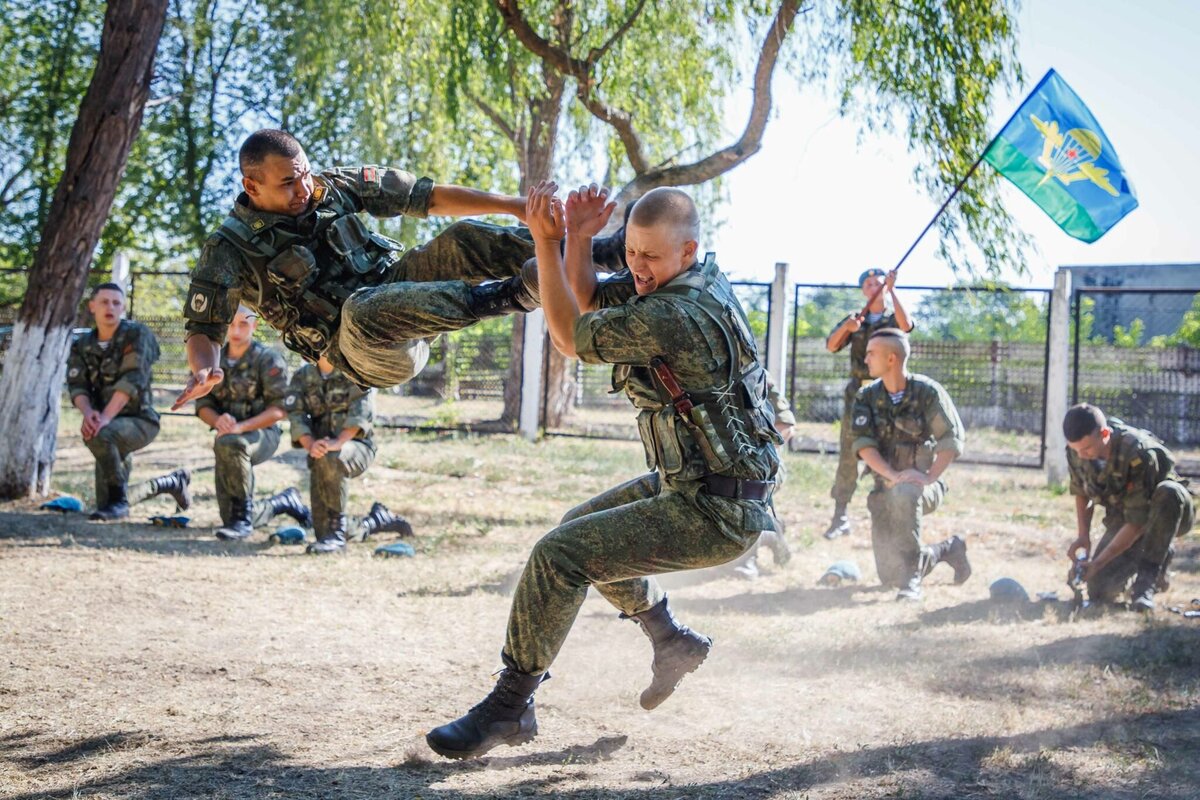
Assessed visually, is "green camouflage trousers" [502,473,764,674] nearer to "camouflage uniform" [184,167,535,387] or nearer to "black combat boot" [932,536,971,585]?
"camouflage uniform" [184,167,535,387]

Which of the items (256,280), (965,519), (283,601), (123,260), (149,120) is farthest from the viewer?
(149,120)

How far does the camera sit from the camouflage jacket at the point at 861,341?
907cm

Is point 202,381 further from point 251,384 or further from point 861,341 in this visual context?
point 861,341

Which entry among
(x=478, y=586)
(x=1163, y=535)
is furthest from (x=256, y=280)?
(x=1163, y=535)

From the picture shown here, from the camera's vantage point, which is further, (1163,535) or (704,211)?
(704,211)

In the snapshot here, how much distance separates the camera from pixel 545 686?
17.4 ft

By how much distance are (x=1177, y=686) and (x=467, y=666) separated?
11.6 feet

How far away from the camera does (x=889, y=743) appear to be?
4613 mm

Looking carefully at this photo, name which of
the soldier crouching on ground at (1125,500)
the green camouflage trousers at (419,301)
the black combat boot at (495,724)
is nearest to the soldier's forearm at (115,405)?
the green camouflage trousers at (419,301)

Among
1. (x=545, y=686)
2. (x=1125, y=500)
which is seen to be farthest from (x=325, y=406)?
(x=1125, y=500)

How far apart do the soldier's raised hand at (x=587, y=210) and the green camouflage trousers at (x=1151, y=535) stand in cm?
493

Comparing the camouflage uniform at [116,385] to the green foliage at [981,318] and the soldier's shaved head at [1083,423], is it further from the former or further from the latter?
the green foliage at [981,318]

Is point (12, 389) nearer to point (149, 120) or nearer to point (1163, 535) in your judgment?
point (1163, 535)

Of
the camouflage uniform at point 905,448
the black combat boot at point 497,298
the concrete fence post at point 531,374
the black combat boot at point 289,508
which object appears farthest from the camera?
the concrete fence post at point 531,374
